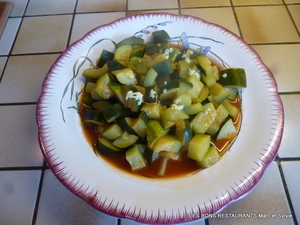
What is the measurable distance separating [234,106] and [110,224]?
27.7 inches

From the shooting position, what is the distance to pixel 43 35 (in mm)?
1636

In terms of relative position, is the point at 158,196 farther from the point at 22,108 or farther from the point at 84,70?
the point at 22,108

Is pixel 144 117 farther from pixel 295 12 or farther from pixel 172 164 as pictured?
pixel 295 12

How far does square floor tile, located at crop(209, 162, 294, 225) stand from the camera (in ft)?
3.25

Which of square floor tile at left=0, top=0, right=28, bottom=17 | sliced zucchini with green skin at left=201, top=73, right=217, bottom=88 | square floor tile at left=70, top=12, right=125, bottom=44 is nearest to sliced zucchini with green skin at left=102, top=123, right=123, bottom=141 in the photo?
sliced zucchini with green skin at left=201, top=73, right=217, bottom=88

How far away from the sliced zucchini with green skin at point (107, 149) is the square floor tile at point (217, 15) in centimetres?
106

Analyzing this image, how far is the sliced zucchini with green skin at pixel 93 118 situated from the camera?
1.10 meters

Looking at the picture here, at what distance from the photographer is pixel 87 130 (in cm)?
112

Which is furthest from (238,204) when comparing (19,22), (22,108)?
(19,22)

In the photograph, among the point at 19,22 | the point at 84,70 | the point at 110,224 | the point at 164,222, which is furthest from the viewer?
the point at 19,22

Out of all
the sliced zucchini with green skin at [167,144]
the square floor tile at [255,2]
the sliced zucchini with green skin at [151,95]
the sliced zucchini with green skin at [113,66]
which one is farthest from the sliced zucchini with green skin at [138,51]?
the square floor tile at [255,2]

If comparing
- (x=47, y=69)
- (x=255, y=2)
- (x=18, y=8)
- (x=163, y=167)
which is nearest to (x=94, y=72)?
(x=47, y=69)

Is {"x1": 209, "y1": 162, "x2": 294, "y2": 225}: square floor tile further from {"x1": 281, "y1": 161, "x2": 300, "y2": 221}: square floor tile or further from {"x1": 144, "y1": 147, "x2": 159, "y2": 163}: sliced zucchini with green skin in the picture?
{"x1": 144, "y1": 147, "x2": 159, "y2": 163}: sliced zucchini with green skin

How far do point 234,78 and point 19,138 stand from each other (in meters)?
1.00
